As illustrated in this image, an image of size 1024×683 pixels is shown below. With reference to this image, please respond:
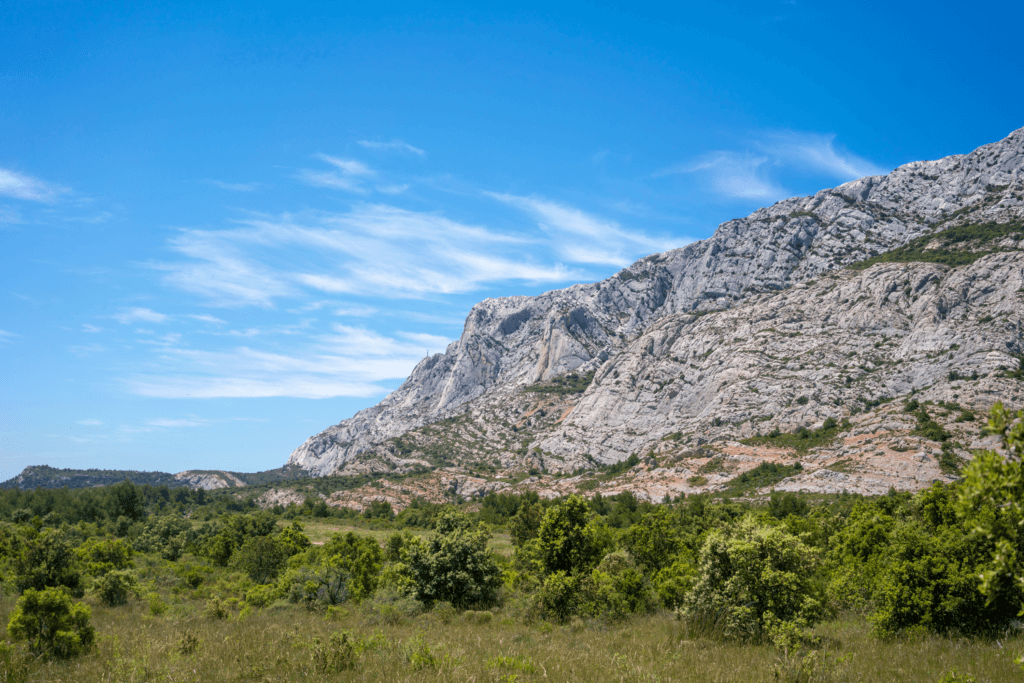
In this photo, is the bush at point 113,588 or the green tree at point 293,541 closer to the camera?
the bush at point 113,588

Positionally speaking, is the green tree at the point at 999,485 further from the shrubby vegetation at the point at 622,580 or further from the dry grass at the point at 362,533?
the dry grass at the point at 362,533

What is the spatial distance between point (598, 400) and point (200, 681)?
561 feet

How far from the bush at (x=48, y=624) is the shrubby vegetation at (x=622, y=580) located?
4cm

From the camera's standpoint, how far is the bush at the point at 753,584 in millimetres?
14977

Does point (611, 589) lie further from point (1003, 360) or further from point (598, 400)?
point (598, 400)

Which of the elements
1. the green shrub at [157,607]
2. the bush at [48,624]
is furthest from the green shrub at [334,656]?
the green shrub at [157,607]

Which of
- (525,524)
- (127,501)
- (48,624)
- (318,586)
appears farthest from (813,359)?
(127,501)

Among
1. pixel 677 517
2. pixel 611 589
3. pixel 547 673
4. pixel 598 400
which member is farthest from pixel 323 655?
pixel 598 400

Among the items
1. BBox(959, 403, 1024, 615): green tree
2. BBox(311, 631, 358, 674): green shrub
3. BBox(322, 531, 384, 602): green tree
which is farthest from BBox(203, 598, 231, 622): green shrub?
BBox(959, 403, 1024, 615): green tree

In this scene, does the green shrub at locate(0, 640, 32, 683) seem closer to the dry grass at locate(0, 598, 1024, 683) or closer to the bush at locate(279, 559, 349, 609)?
the dry grass at locate(0, 598, 1024, 683)

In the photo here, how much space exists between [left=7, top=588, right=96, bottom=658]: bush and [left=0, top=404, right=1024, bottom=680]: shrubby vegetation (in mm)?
37

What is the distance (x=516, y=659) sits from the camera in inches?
439

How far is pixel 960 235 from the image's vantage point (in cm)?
15762

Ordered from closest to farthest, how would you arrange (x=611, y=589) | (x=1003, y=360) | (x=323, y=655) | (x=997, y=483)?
(x=997, y=483)
(x=323, y=655)
(x=611, y=589)
(x=1003, y=360)
